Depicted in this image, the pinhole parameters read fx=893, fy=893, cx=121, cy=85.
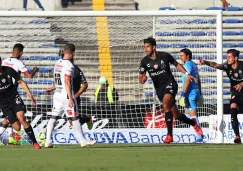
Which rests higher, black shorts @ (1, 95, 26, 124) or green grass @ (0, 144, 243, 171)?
black shorts @ (1, 95, 26, 124)

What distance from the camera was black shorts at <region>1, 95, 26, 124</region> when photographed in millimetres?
16391

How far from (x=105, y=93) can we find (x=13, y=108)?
5.22 m

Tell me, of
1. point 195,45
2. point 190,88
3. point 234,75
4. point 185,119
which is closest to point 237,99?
point 234,75

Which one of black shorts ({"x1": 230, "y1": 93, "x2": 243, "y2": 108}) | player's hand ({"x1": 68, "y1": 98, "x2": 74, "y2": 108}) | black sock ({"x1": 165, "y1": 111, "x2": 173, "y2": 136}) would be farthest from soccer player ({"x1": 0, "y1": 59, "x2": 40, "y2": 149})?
black shorts ({"x1": 230, "y1": 93, "x2": 243, "y2": 108})

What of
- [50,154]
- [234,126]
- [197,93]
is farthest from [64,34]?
[50,154]

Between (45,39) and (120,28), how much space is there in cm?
191

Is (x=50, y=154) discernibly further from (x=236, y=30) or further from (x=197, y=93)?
(x=236, y=30)

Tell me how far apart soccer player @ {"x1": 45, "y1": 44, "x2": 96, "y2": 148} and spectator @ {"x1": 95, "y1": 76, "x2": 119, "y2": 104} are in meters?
5.10

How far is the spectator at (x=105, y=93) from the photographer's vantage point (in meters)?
21.3

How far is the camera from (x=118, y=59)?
21641 millimetres

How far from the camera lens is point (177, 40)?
2244 centimetres

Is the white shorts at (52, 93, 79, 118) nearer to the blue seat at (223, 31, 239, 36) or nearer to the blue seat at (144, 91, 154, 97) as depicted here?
the blue seat at (144, 91, 154, 97)

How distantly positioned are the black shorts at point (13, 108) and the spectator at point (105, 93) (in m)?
4.71

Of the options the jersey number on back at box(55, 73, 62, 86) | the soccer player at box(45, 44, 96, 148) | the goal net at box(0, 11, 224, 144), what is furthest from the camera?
the goal net at box(0, 11, 224, 144)
